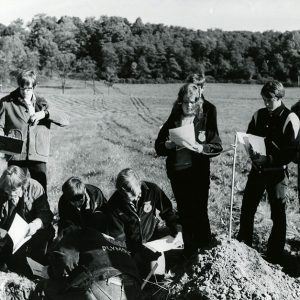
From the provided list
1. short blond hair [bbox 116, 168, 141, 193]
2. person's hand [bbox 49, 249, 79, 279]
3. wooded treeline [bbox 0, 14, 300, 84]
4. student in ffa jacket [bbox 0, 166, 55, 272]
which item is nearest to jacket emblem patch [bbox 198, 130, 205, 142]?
short blond hair [bbox 116, 168, 141, 193]

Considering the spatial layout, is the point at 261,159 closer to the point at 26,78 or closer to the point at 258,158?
the point at 258,158

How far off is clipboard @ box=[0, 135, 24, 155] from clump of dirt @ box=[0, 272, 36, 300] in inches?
47.8

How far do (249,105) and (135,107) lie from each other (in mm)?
5895

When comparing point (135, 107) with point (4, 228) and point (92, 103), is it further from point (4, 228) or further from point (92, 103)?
point (4, 228)

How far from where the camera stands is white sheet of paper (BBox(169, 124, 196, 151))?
151 inches

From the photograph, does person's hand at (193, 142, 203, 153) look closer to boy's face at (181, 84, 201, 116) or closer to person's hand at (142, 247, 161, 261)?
boy's face at (181, 84, 201, 116)

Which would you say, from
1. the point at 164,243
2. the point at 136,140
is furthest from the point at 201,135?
the point at 136,140

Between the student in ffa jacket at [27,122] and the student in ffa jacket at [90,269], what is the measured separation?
3.85 ft

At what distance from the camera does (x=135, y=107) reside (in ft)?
70.0

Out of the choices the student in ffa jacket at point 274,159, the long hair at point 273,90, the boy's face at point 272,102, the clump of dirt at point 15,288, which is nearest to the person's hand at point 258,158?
the student in ffa jacket at point 274,159

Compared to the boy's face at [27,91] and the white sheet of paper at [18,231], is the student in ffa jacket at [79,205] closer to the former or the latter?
the white sheet of paper at [18,231]

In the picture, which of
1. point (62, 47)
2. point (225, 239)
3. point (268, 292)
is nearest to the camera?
point (268, 292)

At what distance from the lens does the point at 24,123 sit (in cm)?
451

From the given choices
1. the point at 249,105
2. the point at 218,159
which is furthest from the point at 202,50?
the point at 218,159
